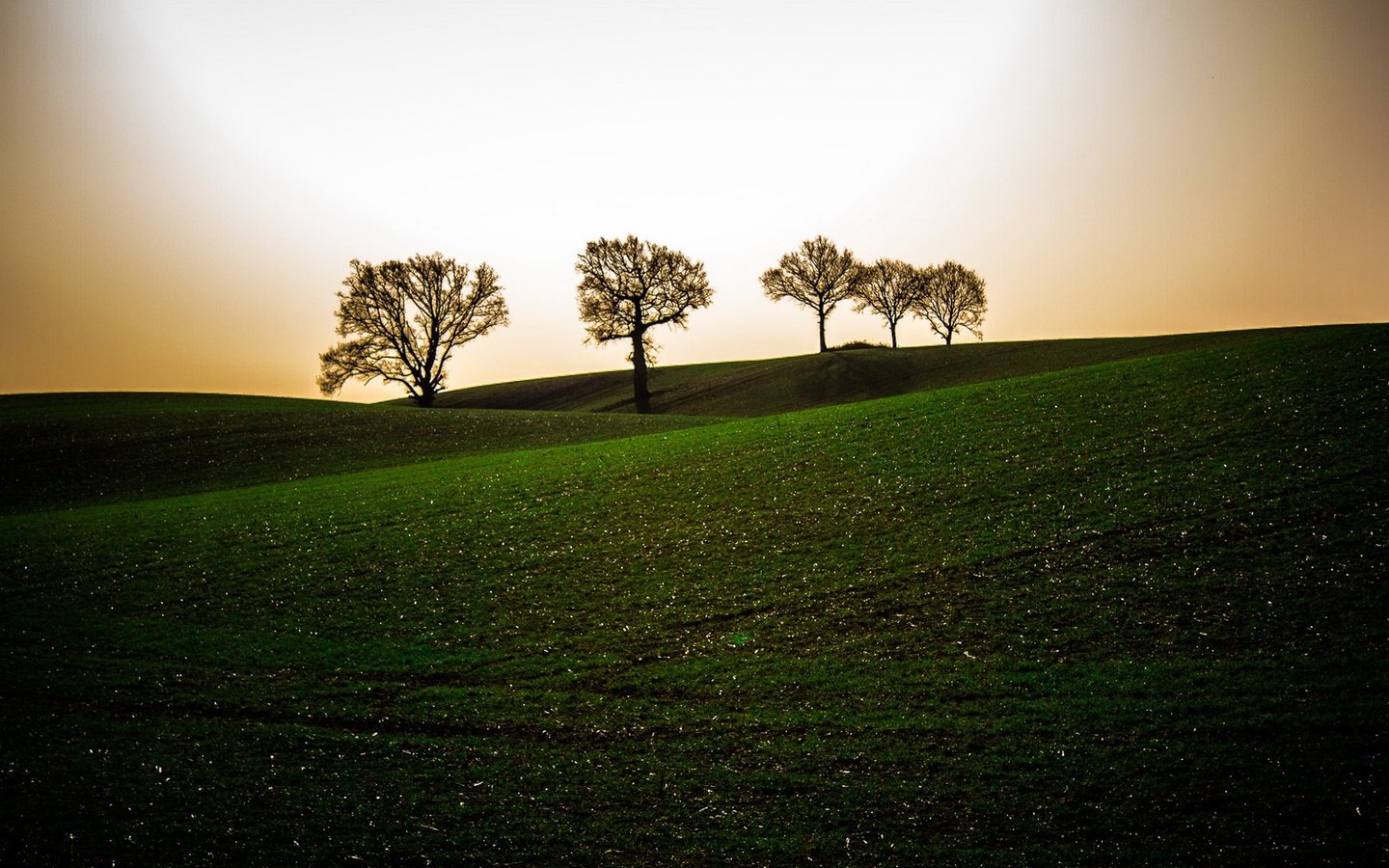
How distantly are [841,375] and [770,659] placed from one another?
7915 centimetres

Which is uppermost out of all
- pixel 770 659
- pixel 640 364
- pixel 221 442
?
pixel 640 364

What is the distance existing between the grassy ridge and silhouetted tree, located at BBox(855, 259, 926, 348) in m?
75.6

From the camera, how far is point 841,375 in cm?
9212

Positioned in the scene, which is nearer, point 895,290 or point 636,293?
point 636,293

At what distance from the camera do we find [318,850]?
32.8ft

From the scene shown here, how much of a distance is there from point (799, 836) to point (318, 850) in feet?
19.7

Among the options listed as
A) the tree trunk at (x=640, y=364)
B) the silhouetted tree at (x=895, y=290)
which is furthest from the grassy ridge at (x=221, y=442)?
the silhouetted tree at (x=895, y=290)

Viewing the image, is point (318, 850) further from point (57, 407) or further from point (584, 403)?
point (584, 403)

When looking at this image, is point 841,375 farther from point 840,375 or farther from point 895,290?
point 895,290

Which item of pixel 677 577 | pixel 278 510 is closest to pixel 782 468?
pixel 677 577

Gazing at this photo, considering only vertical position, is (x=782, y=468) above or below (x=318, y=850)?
above

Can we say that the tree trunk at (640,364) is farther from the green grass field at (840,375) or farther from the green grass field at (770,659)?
the green grass field at (770,659)

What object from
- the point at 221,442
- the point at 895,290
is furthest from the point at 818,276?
the point at 221,442

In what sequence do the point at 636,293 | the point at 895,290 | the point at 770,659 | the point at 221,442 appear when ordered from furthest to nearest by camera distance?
the point at 895,290, the point at 636,293, the point at 221,442, the point at 770,659
